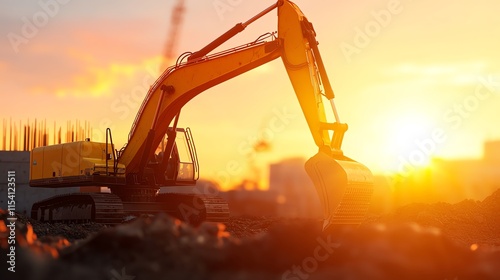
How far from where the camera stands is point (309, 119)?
1225cm

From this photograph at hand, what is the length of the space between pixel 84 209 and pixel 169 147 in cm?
243

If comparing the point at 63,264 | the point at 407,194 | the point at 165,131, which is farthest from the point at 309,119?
the point at 407,194

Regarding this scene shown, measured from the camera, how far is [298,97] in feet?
41.5

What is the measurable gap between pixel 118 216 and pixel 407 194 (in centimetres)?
2379

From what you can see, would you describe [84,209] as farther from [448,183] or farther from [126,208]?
[448,183]

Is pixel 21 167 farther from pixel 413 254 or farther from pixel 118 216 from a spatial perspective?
pixel 413 254

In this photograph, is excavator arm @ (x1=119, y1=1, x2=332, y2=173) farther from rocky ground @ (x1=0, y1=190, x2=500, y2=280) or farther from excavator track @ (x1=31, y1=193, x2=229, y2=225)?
rocky ground @ (x1=0, y1=190, x2=500, y2=280)

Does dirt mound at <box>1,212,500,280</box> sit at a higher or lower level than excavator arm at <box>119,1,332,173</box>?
lower

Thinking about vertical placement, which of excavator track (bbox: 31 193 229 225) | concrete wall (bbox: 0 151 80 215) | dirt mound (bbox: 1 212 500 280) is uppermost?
concrete wall (bbox: 0 151 80 215)

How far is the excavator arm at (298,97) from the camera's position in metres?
10.8

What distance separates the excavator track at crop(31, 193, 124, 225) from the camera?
15.3 metres

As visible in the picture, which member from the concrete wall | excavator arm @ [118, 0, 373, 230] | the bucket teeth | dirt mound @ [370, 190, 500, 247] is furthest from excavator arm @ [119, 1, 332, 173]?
the concrete wall

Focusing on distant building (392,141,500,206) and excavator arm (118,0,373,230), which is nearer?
excavator arm (118,0,373,230)

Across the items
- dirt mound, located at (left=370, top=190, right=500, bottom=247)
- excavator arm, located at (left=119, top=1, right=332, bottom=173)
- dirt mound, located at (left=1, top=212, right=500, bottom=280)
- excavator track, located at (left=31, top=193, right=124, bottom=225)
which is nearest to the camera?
dirt mound, located at (left=1, top=212, right=500, bottom=280)
